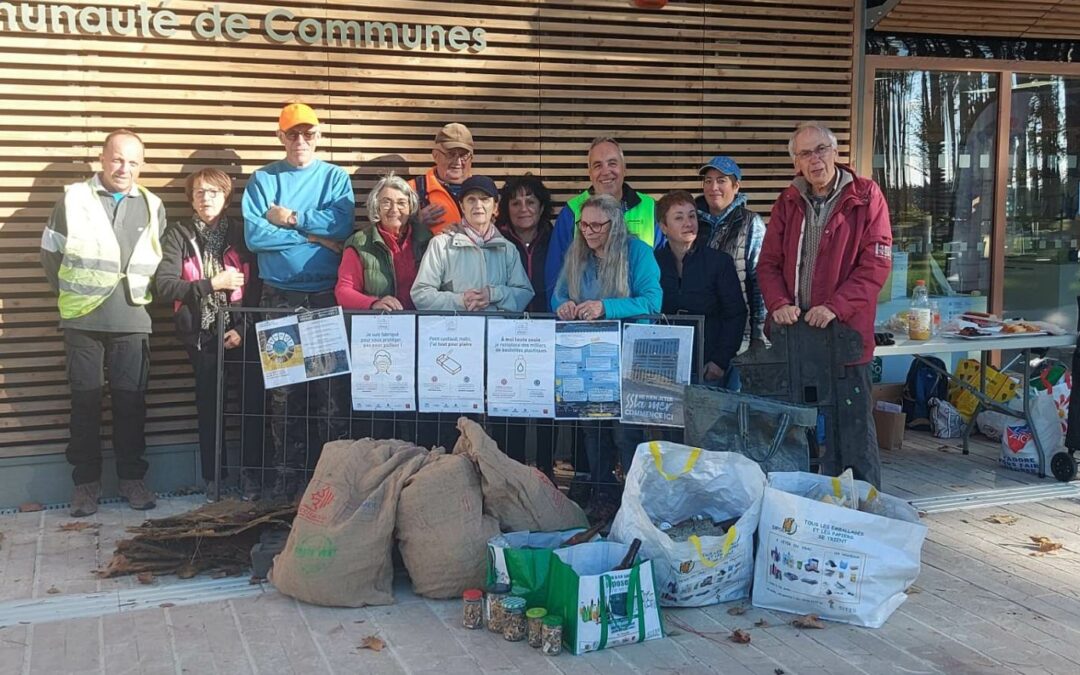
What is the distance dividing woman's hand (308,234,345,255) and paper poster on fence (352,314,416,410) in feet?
2.66

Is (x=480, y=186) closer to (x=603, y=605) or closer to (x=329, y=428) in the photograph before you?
(x=329, y=428)

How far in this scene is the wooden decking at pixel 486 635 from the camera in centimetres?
422

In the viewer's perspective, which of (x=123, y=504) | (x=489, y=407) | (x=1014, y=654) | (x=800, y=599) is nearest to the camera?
(x=1014, y=654)

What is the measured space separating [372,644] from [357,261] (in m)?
2.52

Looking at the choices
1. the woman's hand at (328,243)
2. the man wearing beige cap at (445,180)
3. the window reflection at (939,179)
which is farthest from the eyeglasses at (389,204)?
the window reflection at (939,179)

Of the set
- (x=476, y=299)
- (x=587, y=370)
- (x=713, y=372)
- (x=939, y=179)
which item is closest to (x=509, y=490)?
(x=587, y=370)

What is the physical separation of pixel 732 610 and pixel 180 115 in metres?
4.44

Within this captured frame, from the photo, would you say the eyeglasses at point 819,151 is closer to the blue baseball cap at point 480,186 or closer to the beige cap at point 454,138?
the blue baseball cap at point 480,186

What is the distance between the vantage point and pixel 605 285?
5816 mm

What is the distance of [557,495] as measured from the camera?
5191 mm

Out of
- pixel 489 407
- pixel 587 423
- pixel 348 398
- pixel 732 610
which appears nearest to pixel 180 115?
pixel 348 398

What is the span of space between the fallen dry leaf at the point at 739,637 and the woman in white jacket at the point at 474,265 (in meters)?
2.26

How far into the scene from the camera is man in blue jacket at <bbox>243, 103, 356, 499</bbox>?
6238 millimetres

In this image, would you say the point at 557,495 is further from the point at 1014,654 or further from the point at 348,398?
the point at 1014,654
